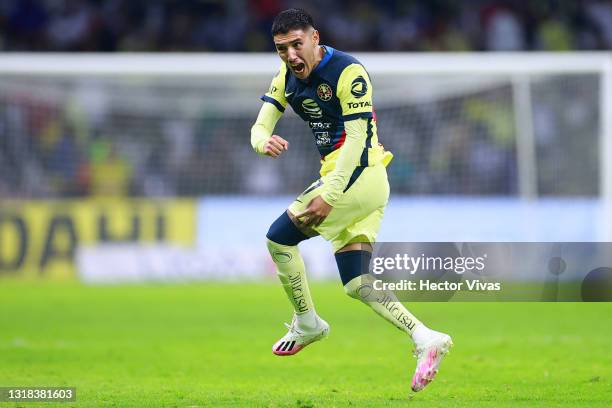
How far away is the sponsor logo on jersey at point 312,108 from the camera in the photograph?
731 centimetres

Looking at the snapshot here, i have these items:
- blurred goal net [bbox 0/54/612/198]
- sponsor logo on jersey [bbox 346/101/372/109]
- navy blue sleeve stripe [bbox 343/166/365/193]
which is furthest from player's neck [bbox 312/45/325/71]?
blurred goal net [bbox 0/54/612/198]

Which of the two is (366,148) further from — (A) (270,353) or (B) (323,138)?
(A) (270,353)

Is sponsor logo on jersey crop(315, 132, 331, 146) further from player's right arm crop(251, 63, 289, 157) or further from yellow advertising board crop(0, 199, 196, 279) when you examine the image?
yellow advertising board crop(0, 199, 196, 279)

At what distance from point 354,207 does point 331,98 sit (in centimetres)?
73

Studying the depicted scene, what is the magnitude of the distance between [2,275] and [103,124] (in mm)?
3453

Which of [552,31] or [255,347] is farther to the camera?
[552,31]

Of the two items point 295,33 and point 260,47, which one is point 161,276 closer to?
point 260,47

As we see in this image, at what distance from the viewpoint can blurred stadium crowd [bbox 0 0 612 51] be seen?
73.2ft

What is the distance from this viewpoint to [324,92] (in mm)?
7184

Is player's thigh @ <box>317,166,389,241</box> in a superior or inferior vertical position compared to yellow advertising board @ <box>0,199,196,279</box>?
superior

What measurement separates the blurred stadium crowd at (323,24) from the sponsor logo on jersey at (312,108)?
14.7 m

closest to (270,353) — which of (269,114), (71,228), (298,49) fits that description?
(269,114)

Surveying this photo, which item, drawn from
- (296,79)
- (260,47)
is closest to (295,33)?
(296,79)

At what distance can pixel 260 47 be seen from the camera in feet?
72.9
